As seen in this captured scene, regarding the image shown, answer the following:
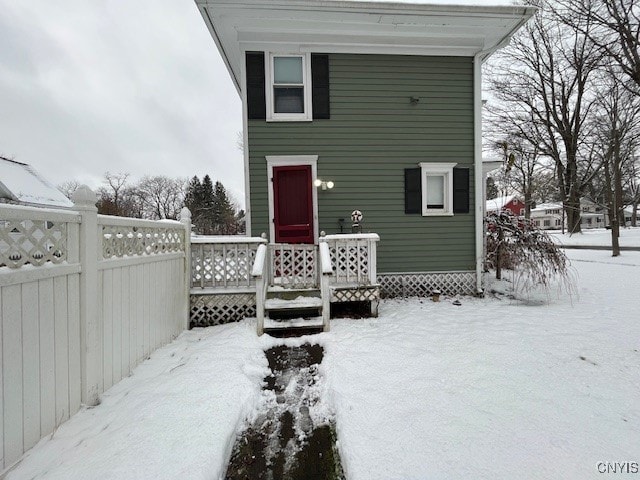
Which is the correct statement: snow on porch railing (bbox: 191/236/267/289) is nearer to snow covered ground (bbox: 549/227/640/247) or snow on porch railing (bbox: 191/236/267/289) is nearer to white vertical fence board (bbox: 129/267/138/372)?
white vertical fence board (bbox: 129/267/138/372)

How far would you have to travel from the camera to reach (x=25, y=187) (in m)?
12.4

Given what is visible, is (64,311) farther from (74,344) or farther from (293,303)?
(293,303)

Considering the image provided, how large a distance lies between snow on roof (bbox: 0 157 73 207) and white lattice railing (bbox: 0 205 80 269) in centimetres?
1324

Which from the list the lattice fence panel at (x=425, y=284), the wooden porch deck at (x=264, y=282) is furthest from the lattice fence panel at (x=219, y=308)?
the lattice fence panel at (x=425, y=284)

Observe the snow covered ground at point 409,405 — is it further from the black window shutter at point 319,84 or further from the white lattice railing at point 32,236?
the black window shutter at point 319,84

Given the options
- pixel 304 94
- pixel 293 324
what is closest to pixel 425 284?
pixel 293 324

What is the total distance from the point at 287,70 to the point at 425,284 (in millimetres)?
5257

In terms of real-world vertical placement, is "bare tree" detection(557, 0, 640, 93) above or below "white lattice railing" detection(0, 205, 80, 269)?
above

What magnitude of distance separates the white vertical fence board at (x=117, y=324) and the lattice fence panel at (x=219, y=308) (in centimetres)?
169

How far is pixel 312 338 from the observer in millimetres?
3695

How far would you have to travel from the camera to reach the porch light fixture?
5.72 meters

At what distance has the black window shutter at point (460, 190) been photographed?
239 inches

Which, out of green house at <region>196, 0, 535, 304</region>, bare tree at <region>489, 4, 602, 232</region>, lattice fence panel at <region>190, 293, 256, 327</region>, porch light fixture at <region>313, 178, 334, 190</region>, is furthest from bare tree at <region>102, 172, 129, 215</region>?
bare tree at <region>489, 4, 602, 232</region>

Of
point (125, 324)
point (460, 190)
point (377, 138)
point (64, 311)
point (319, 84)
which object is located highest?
point (319, 84)
